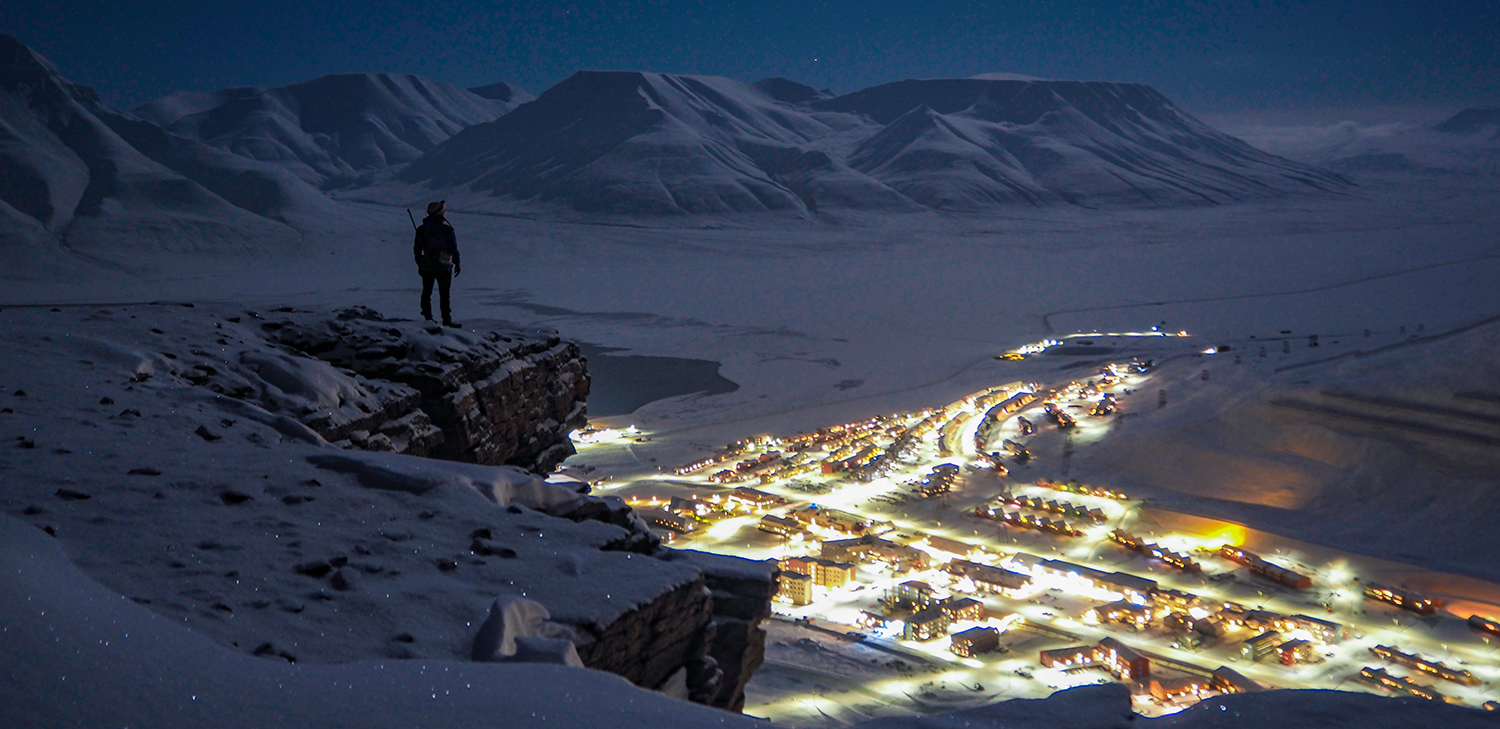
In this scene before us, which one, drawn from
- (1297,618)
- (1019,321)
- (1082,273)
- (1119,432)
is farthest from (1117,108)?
(1297,618)

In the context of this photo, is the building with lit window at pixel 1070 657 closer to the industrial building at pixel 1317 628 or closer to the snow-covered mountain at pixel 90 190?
the industrial building at pixel 1317 628

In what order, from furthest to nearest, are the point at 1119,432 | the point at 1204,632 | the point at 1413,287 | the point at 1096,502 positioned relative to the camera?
the point at 1413,287, the point at 1119,432, the point at 1096,502, the point at 1204,632

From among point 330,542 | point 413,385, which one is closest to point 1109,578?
point 413,385

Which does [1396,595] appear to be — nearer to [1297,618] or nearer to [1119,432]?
[1297,618]

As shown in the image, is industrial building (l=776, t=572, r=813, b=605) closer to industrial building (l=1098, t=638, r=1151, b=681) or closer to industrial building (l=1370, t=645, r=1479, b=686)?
industrial building (l=1098, t=638, r=1151, b=681)

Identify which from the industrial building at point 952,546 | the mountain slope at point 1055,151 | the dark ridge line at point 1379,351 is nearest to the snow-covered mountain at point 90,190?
the industrial building at point 952,546

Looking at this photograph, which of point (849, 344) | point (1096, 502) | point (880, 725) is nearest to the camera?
point (880, 725)

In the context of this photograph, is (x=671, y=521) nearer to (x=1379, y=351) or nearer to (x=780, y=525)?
(x=780, y=525)
